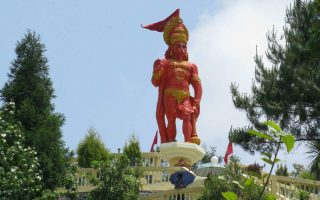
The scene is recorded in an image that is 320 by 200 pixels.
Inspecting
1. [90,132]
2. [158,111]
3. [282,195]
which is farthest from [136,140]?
[282,195]

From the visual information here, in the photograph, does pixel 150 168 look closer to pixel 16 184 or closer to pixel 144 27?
pixel 144 27

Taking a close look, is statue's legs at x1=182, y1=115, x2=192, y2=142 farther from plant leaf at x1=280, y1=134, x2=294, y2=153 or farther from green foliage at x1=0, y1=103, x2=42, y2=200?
plant leaf at x1=280, y1=134, x2=294, y2=153

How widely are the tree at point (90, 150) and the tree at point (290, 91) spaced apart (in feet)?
15.7

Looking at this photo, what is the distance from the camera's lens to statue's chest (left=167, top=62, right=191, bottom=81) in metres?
17.6

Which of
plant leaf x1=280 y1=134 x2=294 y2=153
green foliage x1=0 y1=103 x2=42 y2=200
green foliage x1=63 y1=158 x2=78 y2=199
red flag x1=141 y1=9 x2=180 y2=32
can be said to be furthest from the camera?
red flag x1=141 y1=9 x2=180 y2=32

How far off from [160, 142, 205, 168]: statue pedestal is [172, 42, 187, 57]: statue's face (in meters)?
2.42

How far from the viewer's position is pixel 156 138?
18.8 m

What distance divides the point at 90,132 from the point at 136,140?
144 centimetres

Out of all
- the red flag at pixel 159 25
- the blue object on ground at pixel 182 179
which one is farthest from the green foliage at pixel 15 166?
the red flag at pixel 159 25

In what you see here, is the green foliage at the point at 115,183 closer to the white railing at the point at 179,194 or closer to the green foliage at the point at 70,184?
the white railing at the point at 179,194

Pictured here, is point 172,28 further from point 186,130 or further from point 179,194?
point 179,194

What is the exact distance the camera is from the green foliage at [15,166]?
37.7 feet

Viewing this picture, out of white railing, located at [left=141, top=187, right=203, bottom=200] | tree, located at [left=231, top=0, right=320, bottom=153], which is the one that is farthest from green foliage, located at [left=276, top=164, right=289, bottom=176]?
white railing, located at [left=141, top=187, right=203, bottom=200]

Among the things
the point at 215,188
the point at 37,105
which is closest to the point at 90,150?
the point at 37,105
